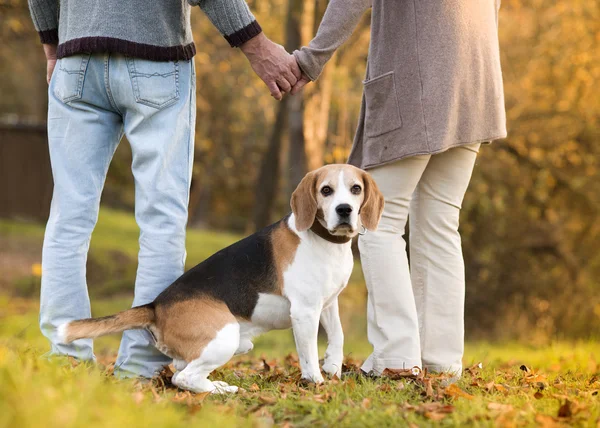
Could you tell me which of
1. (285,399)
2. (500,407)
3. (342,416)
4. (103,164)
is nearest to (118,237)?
(103,164)

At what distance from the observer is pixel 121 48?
13.8 feet

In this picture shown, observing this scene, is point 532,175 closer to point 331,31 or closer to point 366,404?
point 331,31

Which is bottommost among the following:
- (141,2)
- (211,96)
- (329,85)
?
(211,96)

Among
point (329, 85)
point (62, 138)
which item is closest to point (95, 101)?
point (62, 138)

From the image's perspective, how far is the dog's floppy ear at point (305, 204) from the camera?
4328mm

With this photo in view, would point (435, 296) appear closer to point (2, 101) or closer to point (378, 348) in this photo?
point (378, 348)

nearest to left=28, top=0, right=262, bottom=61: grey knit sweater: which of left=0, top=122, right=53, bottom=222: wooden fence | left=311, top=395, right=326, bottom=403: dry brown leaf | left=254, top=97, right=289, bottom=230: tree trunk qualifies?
left=311, top=395, right=326, bottom=403: dry brown leaf

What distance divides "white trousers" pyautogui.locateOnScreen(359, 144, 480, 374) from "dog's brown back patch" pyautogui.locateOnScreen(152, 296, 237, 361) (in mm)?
951

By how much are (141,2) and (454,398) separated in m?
2.67

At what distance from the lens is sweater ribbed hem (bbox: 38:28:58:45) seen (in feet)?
15.5

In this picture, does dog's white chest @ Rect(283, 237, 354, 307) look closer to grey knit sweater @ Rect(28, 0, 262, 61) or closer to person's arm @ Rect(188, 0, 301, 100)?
person's arm @ Rect(188, 0, 301, 100)

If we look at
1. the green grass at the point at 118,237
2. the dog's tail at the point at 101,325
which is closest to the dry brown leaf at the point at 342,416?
the dog's tail at the point at 101,325

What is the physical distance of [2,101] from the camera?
3092 centimetres

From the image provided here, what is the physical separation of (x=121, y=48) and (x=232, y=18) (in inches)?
24.9
